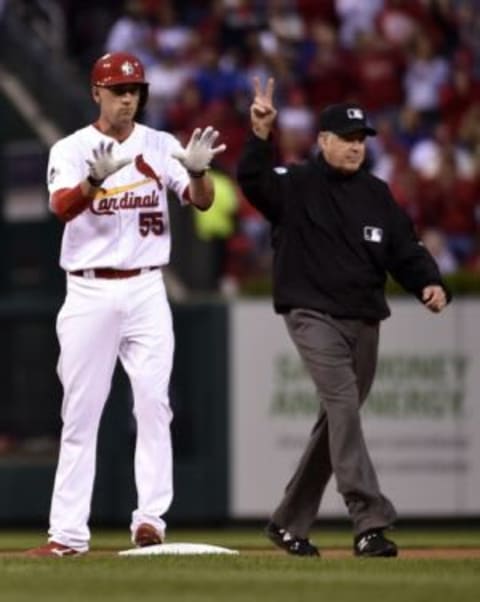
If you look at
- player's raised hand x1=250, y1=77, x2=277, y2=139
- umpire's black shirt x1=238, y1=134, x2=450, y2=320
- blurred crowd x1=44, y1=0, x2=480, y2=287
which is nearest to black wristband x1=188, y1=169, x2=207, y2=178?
umpire's black shirt x1=238, y1=134, x2=450, y2=320

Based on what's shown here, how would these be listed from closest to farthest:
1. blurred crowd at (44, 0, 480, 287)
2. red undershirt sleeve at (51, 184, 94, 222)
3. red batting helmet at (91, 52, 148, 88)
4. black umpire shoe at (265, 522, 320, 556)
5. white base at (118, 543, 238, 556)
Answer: red undershirt sleeve at (51, 184, 94, 222) < white base at (118, 543, 238, 556) < red batting helmet at (91, 52, 148, 88) < black umpire shoe at (265, 522, 320, 556) < blurred crowd at (44, 0, 480, 287)

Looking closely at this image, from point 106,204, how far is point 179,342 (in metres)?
5.64

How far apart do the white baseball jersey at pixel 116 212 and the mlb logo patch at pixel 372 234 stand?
861 millimetres

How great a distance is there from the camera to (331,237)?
31.7 ft

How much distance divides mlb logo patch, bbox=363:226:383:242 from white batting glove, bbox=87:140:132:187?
1.22 m

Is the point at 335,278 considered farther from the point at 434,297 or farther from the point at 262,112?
the point at 262,112

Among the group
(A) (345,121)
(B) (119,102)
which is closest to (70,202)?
(B) (119,102)

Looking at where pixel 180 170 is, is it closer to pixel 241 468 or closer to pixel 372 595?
pixel 372 595

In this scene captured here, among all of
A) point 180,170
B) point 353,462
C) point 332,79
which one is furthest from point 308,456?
point 332,79

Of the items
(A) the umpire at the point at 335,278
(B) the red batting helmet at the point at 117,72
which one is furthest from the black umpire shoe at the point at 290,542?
(B) the red batting helmet at the point at 117,72

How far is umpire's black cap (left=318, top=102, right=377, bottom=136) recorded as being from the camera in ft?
31.7

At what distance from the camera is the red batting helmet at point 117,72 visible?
9484mm

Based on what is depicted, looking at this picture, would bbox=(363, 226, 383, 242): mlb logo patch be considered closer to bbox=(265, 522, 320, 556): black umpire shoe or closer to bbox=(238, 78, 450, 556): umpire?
bbox=(238, 78, 450, 556): umpire

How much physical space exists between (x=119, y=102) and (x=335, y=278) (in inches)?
47.1
